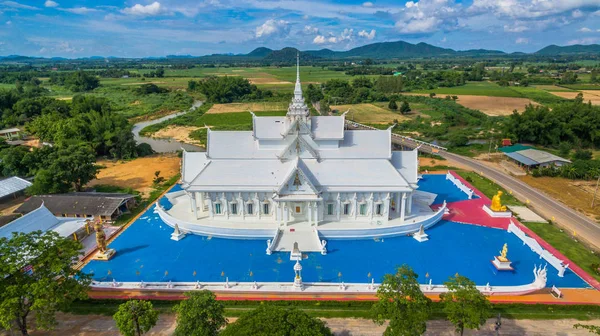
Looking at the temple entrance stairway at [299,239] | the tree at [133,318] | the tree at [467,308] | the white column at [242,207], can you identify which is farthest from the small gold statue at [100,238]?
the tree at [467,308]

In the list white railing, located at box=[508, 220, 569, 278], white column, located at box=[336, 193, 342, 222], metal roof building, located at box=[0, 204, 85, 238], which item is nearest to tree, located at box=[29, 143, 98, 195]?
metal roof building, located at box=[0, 204, 85, 238]

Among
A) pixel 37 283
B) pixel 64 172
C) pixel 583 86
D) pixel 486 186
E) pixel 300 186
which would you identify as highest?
pixel 583 86

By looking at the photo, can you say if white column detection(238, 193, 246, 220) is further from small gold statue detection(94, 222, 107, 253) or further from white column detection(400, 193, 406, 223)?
white column detection(400, 193, 406, 223)

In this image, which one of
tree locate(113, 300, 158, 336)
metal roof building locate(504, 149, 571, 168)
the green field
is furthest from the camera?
the green field

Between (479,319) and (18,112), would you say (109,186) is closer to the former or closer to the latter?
(479,319)

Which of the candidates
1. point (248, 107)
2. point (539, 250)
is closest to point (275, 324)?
point (539, 250)

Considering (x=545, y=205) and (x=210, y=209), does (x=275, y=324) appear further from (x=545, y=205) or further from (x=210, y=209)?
(x=545, y=205)
